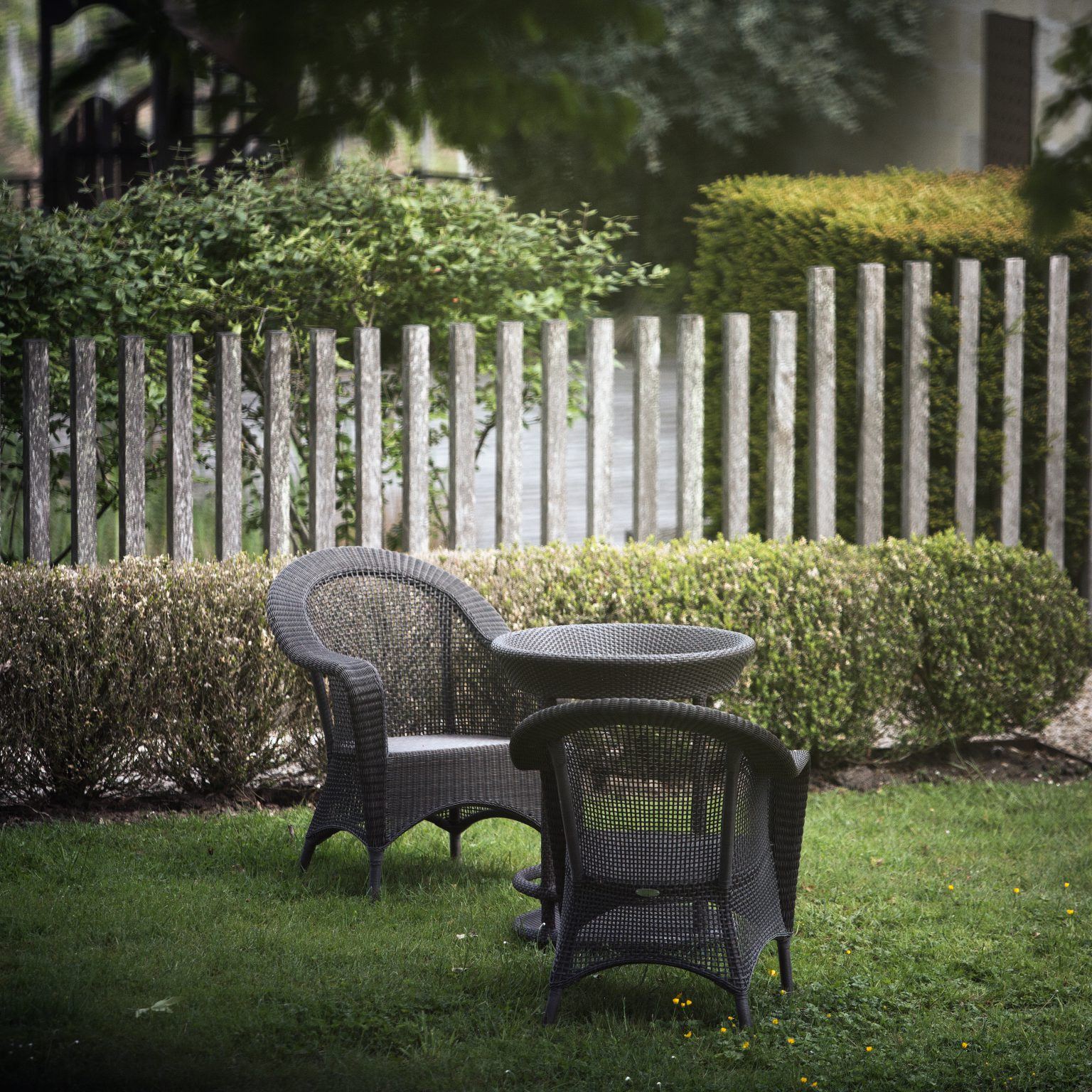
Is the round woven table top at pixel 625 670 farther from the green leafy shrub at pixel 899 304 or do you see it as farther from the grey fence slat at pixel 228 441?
the green leafy shrub at pixel 899 304

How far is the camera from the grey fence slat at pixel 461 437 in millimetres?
5961

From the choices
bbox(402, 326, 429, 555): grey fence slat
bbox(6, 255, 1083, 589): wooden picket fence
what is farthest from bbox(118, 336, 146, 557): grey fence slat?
bbox(402, 326, 429, 555): grey fence slat

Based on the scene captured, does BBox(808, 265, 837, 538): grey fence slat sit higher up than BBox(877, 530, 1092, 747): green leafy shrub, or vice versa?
BBox(808, 265, 837, 538): grey fence slat

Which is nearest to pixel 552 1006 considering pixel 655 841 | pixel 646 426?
pixel 655 841

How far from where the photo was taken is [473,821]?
4.61 m

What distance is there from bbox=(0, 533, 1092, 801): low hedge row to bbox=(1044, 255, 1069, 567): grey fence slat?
0.72 metres

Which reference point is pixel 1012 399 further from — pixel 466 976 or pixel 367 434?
pixel 466 976

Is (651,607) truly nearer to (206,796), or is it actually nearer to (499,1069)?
(206,796)

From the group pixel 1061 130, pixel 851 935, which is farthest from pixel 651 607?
pixel 1061 130

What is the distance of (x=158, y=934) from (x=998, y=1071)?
218 centimetres

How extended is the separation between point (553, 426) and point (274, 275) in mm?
1504

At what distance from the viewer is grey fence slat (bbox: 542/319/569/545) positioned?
6.07m

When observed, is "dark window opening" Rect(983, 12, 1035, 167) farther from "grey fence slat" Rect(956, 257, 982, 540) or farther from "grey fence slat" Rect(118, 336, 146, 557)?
"grey fence slat" Rect(118, 336, 146, 557)

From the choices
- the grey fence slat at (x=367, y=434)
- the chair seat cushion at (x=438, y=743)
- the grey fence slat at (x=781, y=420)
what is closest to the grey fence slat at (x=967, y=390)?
the grey fence slat at (x=781, y=420)
